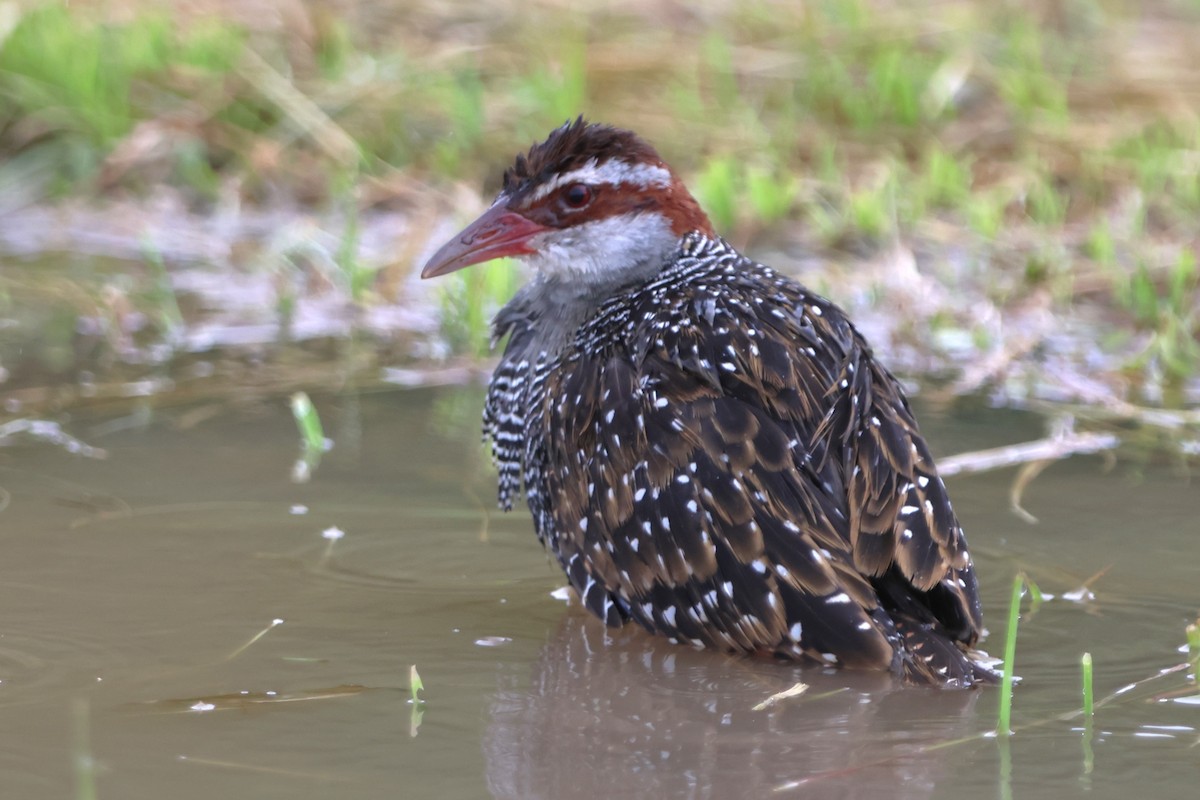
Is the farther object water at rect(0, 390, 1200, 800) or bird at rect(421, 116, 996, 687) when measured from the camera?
bird at rect(421, 116, 996, 687)

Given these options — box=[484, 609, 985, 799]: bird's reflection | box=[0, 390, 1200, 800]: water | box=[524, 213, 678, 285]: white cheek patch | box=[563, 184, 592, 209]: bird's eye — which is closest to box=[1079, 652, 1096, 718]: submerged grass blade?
box=[0, 390, 1200, 800]: water

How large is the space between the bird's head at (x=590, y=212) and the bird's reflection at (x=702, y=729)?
3.28ft

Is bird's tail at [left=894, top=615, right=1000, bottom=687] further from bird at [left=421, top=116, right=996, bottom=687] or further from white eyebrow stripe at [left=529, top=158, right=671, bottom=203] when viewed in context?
white eyebrow stripe at [left=529, top=158, right=671, bottom=203]

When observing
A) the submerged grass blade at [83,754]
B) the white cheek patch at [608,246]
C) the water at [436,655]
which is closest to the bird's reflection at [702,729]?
the water at [436,655]

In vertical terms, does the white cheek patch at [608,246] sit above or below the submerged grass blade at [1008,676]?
above

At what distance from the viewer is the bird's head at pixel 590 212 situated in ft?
13.8

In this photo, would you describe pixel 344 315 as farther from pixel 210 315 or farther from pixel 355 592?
pixel 355 592

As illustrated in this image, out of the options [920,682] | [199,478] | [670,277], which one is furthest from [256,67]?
[920,682]

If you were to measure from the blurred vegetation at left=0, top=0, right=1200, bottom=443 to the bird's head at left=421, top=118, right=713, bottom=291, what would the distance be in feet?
4.90

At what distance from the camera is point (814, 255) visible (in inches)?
269

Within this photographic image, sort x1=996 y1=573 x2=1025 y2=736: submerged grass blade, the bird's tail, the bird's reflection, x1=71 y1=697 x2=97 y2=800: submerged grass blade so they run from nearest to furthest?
1. x1=71 y1=697 x2=97 y2=800: submerged grass blade
2. the bird's reflection
3. x1=996 y1=573 x2=1025 y2=736: submerged grass blade
4. the bird's tail

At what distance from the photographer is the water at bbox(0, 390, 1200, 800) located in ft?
9.78

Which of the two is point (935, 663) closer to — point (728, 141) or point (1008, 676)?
point (1008, 676)

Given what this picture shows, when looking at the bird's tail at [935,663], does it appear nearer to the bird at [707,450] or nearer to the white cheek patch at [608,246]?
the bird at [707,450]
